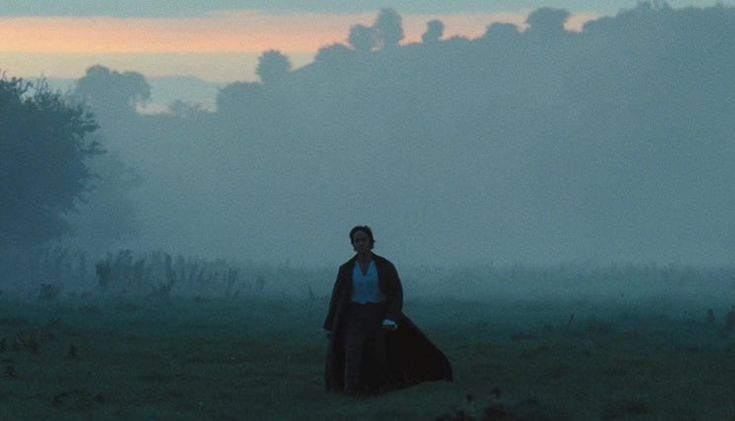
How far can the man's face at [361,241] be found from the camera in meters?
19.7

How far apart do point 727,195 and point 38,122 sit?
12892 cm

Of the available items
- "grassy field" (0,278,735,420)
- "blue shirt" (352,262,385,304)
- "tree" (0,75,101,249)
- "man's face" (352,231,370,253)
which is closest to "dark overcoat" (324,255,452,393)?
"blue shirt" (352,262,385,304)

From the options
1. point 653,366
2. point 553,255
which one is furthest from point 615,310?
point 553,255

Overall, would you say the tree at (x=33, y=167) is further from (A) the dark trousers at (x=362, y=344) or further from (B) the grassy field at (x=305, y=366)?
(A) the dark trousers at (x=362, y=344)

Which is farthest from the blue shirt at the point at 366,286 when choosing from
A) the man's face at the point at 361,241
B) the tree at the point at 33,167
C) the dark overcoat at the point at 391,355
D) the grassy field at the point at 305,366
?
the tree at the point at 33,167

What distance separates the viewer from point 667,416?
694 inches

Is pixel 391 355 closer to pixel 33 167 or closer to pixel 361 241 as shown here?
pixel 361 241

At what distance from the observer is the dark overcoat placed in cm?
2044

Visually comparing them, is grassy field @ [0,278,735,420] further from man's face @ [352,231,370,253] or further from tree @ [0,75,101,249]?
tree @ [0,75,101,249]

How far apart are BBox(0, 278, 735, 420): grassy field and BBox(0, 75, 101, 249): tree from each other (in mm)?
25432

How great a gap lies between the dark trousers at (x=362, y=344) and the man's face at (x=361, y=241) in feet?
2.94

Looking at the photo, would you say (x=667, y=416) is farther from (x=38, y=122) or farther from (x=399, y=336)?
(x=38, y=122)

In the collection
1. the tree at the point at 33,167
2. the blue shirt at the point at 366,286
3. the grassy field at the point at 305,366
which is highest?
the tree at the point at 33,167

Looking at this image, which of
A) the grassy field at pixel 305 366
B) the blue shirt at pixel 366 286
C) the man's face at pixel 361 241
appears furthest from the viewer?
the blue shirt at pixel 366 286
